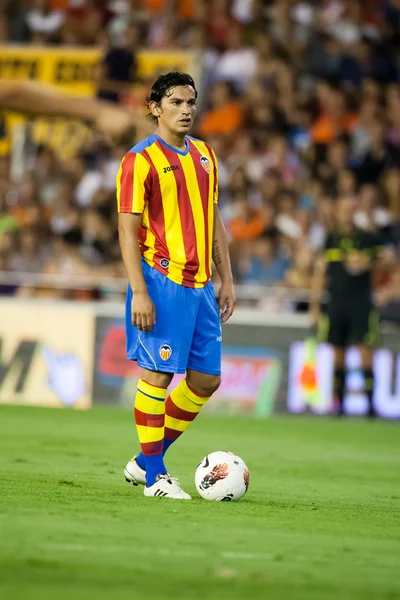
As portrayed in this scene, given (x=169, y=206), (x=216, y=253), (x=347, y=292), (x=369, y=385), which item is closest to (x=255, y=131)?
(x=347, y=292)

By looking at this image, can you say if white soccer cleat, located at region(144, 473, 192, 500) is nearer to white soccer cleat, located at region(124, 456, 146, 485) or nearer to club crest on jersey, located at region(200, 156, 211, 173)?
white soccer cleat, located at region(124, 456, 146, 485)

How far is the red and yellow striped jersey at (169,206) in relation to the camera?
696 centimetres

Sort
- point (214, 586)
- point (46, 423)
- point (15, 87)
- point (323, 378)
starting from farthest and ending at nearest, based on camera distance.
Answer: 1. point (323, 378)
2. point (46, 423)
3. point (15, 87)
4. point (214, 586)

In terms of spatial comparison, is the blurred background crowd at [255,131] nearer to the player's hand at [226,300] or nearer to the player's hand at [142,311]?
the player's hand at [226,300]

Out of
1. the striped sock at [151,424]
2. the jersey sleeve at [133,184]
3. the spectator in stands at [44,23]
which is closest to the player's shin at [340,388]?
the spectator in stands at [44,23]

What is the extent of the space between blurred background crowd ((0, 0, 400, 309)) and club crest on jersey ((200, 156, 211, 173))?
27.0ft

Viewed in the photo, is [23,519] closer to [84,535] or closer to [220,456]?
[84,535]

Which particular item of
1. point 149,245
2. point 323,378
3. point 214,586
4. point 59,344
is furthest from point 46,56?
point 214,586

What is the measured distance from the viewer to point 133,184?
22.6ft

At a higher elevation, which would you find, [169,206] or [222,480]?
[169,206]

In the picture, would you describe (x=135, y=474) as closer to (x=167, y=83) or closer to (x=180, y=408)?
(x=180, y=408)

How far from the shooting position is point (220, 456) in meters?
7.12

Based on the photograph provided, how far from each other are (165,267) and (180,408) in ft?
3.04

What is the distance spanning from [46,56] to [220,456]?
521 inches
